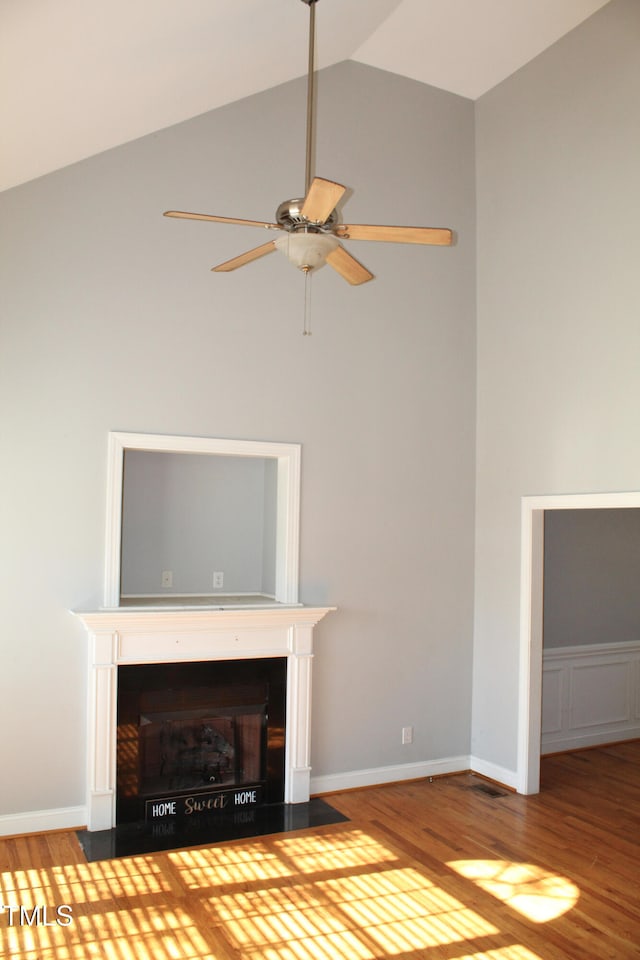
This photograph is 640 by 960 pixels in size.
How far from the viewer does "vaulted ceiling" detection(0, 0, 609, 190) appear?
304 centimetres

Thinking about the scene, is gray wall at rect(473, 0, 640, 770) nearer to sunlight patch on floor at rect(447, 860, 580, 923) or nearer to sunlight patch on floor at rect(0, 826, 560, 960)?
sunlight patch on floor at rect(447, 860, 580, 923)

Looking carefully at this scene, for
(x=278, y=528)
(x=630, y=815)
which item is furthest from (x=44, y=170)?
(x=630, y=815)

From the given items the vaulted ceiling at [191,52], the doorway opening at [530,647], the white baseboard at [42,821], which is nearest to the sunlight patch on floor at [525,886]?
the doorway opening at [530,647]

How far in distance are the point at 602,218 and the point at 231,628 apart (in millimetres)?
3183

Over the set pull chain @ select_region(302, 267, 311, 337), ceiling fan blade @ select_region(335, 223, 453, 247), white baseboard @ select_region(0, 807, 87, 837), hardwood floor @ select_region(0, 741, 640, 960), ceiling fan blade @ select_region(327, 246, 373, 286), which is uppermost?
pull chain @ select_region(302, 267, 311, 337)

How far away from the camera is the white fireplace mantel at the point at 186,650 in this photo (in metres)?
4.32

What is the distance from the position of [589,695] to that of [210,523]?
3.23m

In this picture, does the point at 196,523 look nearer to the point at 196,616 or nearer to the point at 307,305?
the point at 196,616

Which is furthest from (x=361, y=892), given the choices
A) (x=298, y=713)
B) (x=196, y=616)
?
(x=196, y=616)

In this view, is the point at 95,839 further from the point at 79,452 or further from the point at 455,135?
the point at 455,135

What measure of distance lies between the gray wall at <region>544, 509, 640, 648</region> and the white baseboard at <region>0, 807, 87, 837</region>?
3.47 metres

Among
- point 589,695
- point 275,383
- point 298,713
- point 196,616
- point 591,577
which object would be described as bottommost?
point 589,695

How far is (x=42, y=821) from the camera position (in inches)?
168

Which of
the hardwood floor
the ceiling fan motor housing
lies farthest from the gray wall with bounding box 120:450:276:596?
the ceiling fan motor housing
